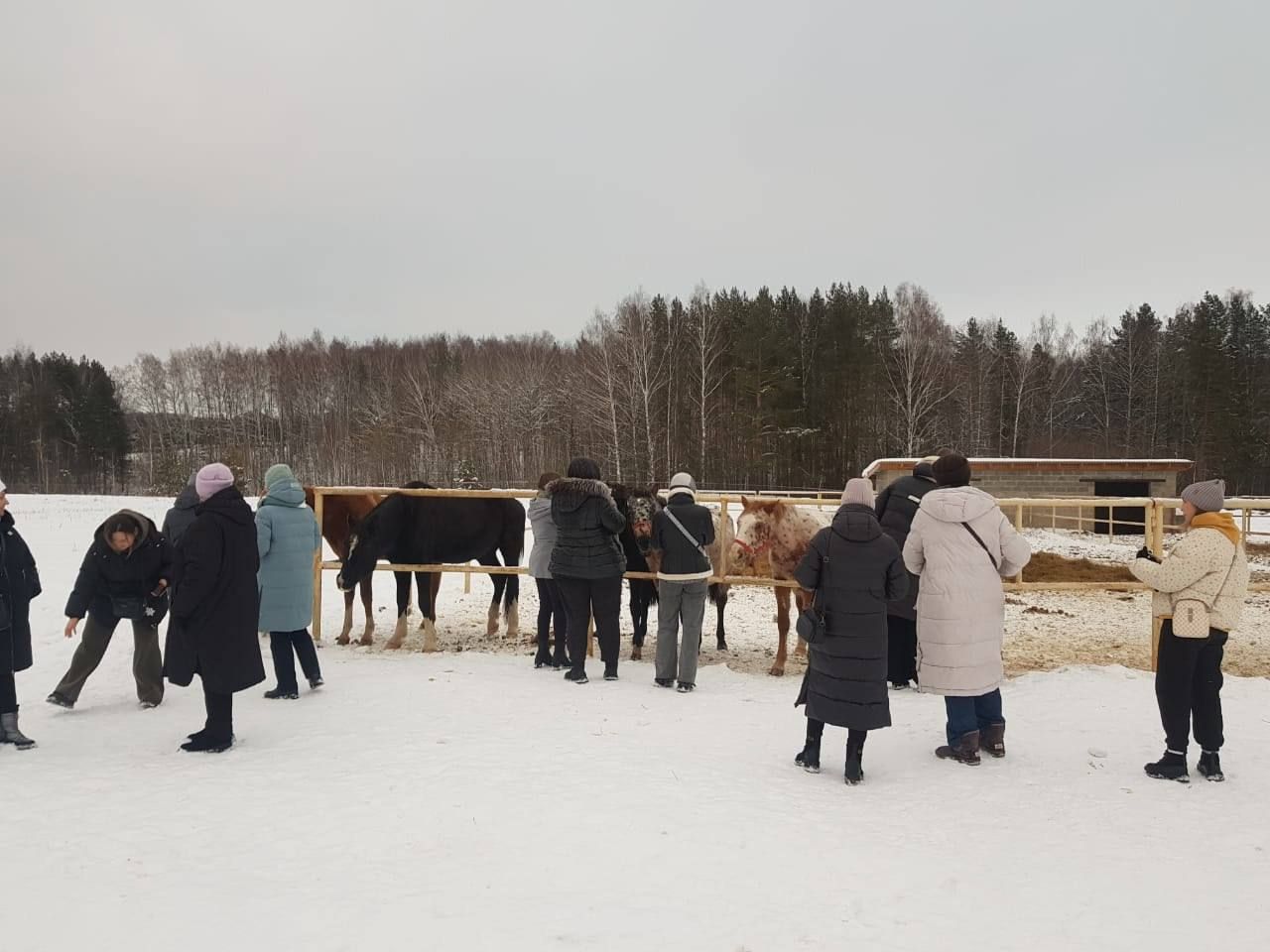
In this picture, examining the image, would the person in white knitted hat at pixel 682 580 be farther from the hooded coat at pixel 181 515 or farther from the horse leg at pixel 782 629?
the hooded coat at pixel 181 515

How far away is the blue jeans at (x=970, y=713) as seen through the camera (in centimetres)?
475

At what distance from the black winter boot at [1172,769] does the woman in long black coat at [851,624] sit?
1568 millimetres

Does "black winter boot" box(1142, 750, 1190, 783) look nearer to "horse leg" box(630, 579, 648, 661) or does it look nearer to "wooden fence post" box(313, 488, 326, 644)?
"horse leg" box(630, 579, 648, 661)

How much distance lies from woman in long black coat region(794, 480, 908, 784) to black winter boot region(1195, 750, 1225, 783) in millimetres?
1804

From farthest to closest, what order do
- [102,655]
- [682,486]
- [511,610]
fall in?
1. [511,610]
2. [682,486]
3. [102,655]

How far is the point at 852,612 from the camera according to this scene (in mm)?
4465

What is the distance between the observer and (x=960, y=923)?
296cm

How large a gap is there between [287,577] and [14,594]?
1703 mm

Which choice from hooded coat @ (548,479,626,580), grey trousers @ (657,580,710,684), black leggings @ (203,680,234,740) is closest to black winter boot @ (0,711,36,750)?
black leggings @ (203,680,234,740)

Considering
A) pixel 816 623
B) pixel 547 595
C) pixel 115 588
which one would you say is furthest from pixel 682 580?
pixel 115 588

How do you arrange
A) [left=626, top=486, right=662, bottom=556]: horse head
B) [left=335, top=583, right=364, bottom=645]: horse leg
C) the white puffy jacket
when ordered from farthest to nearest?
[left=335, top=583, right=364, bottom=645]: horse leg → [left=626, top=486, right=662, bottom=556]: horse head → the white puffy jacket

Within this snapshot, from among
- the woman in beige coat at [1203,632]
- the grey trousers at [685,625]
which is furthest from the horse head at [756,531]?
the woman in beige coat at [1203,632]

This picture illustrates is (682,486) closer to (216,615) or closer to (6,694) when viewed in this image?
(216,615)

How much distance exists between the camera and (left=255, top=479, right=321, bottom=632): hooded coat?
601 cm
